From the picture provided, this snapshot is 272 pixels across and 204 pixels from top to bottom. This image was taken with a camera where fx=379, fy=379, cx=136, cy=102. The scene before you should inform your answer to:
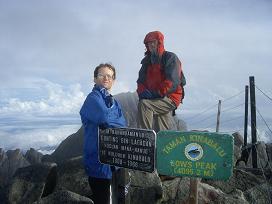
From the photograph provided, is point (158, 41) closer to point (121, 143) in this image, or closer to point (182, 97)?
point (182, 97)

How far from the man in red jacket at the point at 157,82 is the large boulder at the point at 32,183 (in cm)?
282

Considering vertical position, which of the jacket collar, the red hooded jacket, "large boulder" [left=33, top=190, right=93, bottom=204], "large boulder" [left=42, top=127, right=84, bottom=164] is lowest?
"large boulder" [left=42, top=127, right=84, bottom=164]

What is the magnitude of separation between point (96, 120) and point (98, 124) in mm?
113

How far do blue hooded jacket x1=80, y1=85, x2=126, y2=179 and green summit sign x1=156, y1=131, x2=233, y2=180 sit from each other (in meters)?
0.78

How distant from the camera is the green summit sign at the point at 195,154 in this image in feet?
15.2

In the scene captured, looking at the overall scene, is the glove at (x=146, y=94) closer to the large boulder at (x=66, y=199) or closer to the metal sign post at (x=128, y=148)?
the large boulder at (x=66, y=199)

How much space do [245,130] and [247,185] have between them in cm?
822

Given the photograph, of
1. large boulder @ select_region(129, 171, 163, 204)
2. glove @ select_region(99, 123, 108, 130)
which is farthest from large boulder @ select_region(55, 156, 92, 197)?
glove @ select_region(99, 123, 108, 130)

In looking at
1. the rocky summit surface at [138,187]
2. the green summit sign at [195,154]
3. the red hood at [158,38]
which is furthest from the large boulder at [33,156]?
the green summit sign at [195,154]

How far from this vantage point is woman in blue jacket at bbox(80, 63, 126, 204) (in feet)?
16.9

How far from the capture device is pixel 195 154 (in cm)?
475

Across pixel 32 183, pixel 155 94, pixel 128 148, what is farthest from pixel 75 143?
pixel 128 148

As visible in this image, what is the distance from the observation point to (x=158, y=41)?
8.65m

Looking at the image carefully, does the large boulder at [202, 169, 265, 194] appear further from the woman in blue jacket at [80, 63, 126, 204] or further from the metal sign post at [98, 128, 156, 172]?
the metal sign post at [98, 128, 156, 172]
